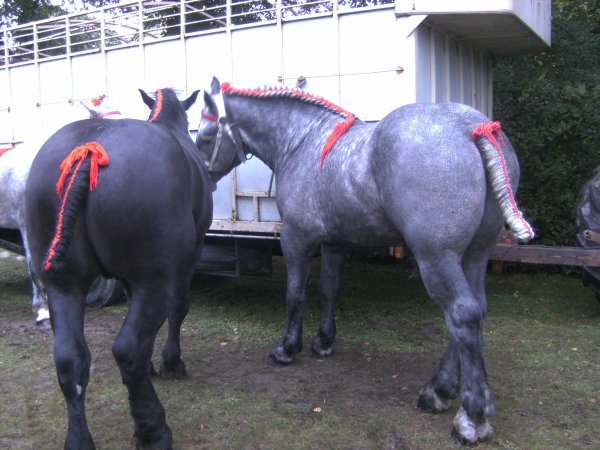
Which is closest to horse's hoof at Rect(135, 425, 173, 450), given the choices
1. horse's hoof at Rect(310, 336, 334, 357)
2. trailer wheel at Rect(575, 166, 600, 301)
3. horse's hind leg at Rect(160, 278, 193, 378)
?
horse's hind leg at Rect(160, 278, 193, 378)

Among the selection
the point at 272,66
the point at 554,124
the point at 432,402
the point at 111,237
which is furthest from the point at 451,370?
the point at 554,124

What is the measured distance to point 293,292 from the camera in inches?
186

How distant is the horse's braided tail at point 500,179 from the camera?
315cm

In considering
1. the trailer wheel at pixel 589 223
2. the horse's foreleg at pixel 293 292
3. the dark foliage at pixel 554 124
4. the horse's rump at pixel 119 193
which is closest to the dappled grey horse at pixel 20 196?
the horse's foreleg at pixel 293 292

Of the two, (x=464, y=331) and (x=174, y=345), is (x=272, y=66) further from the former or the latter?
(x=464, y=331)

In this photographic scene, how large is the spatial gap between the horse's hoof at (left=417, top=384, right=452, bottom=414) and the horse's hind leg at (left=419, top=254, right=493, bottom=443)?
39 cm

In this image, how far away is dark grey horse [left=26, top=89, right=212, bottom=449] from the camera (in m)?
2.89

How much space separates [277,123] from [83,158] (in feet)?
7.19

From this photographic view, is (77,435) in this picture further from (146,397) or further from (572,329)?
(572,329)

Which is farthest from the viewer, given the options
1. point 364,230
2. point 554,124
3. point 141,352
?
point 554,124

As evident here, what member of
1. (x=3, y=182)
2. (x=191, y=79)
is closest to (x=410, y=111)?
(x=191, y=79)

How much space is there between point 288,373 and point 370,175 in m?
1.81

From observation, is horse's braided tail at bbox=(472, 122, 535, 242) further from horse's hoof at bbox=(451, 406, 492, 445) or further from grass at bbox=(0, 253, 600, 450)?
grass at bbox=(0, 253, 600, 450)

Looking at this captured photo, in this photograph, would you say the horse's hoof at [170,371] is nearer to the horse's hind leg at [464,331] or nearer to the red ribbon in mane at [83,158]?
the red ribbon in mane at [83,158]
